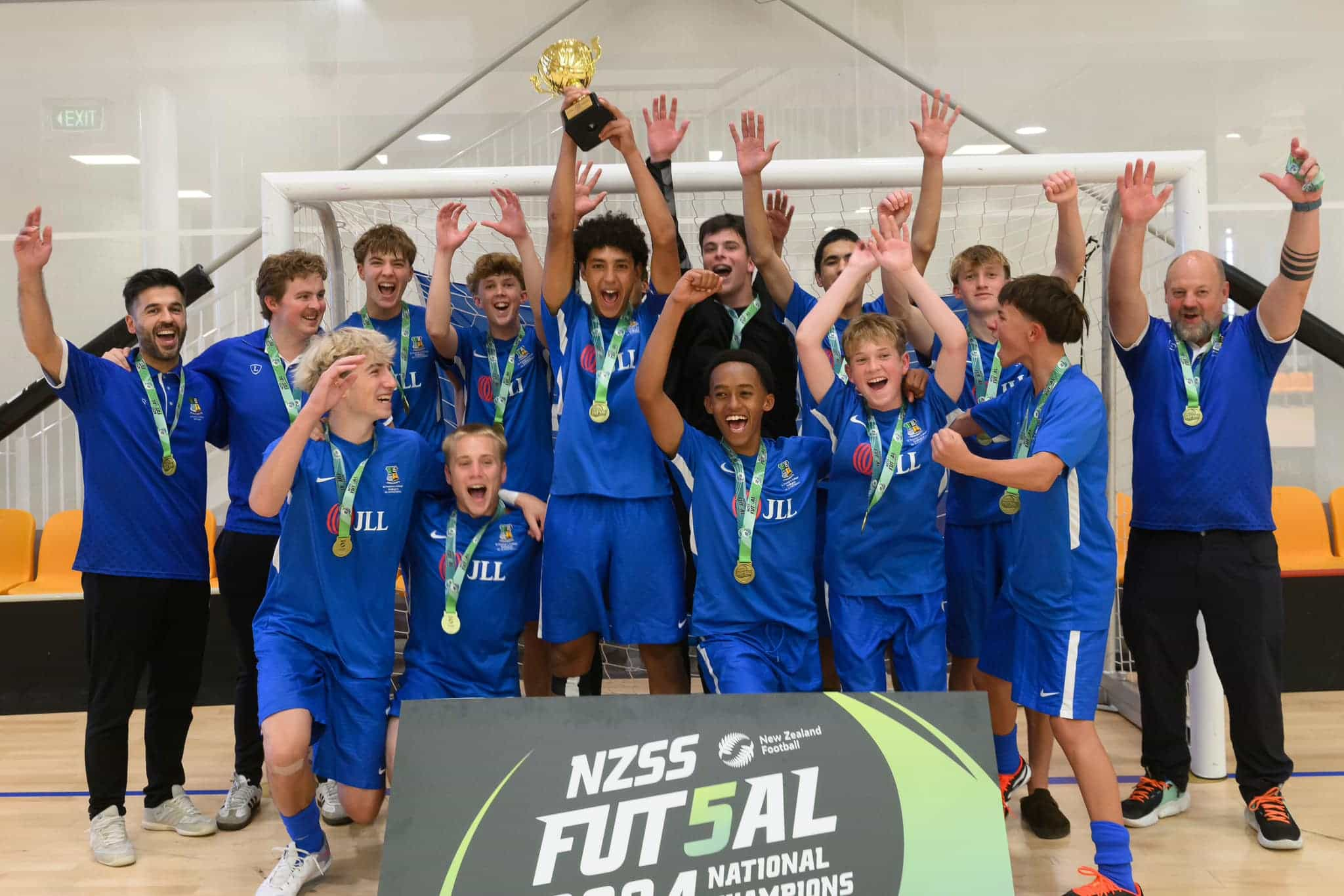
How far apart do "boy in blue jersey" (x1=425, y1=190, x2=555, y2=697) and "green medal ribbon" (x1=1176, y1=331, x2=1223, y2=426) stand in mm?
1858

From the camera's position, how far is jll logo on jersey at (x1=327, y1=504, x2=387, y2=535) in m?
2.82

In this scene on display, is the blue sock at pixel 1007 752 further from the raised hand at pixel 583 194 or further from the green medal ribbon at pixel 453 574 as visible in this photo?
the raised hand at pixel 583 194

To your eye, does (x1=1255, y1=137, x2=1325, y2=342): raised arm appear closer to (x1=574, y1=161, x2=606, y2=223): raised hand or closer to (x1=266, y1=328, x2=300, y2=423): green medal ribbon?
(x1=574, y1=161, x2=606, y2=223): raised hand

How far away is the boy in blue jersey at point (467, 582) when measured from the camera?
2.87 metres

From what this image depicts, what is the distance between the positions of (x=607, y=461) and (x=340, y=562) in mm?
742

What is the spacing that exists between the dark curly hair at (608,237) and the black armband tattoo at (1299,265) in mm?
1778

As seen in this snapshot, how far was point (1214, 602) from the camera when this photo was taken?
3129mm

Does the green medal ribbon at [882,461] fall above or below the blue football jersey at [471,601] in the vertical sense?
above

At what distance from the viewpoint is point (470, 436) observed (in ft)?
9.43

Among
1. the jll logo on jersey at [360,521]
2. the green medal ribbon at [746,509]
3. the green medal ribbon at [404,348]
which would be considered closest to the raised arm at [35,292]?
the green medal ribbon at [404,348]

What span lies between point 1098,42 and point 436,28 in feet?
12.7

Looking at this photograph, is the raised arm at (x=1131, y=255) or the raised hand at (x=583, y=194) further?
the raised hand at (x=583, y=194)

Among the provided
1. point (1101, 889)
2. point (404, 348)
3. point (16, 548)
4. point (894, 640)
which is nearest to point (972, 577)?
point (894, 640)

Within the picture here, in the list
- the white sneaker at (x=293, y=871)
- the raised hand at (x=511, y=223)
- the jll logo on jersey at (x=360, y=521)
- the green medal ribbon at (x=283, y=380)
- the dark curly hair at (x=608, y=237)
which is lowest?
the white sneaker at (x=293, y=871)
